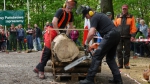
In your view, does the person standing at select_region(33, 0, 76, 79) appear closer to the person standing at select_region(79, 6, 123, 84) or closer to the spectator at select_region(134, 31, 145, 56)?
the person standing at select_region(79, 6, 123, 84)

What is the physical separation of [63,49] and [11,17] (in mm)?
18351

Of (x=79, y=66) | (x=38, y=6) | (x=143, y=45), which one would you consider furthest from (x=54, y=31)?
(x=38, y=6)

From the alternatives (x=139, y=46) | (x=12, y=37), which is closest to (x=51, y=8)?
(x=12, y=37)

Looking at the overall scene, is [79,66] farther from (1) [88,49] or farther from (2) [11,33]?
(2) [11,33]

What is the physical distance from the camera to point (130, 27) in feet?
39.1

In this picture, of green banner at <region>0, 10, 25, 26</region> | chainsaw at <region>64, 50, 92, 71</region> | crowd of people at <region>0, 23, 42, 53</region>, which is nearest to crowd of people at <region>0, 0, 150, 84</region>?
chainsaw at <region>64, 50, 92, 71</region>

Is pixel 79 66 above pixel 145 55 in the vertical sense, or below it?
above

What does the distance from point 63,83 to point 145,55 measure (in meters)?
10.3

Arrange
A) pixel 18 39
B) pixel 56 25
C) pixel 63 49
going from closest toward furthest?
pixel 63 49
pixel 56 25
pixel 18 39

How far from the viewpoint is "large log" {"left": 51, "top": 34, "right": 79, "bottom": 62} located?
8539 mm

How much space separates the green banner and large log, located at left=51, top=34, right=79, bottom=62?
18150 millimetres

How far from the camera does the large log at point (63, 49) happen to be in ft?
28.0

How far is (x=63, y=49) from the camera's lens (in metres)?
8.60

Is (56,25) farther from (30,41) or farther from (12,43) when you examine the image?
(12,43)
